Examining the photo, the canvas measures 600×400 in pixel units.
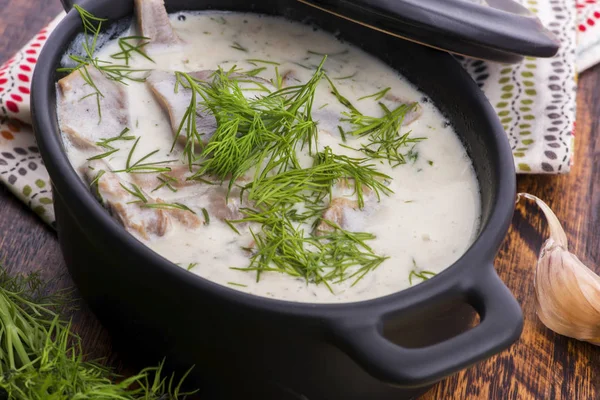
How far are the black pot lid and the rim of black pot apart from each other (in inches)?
5.2

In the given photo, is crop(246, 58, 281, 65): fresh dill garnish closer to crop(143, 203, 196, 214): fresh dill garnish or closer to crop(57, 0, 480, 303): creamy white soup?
crop(57, 0, 480, 303): creamy white soup

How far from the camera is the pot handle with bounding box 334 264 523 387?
124 cm

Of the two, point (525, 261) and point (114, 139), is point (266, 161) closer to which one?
point (114, 139)

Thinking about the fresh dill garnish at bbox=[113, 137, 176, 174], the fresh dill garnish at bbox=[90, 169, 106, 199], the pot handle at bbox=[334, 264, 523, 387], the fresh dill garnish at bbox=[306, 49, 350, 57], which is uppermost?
the fresh dill garnish at bbox=[90, 169, 106, 199]

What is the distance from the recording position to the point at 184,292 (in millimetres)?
1299

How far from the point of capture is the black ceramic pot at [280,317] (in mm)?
1272

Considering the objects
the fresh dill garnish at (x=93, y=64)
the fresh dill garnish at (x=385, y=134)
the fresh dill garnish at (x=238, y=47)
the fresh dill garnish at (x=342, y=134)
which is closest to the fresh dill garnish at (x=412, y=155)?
the fresh dill garnish at (x=385, y=134)

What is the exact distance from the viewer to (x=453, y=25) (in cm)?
169

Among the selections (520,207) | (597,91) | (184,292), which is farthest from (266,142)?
(597,91)

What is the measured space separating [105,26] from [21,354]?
795mm

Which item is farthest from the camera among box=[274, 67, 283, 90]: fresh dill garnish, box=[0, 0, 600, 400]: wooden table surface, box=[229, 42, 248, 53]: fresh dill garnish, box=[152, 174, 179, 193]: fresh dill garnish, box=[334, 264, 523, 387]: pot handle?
box=[229, 42, 248, 53]: fresh dill garnish

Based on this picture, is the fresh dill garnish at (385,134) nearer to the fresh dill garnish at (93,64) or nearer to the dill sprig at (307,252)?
the dill sprig at (307,252)

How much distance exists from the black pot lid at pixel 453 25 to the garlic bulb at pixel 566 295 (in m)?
0.43

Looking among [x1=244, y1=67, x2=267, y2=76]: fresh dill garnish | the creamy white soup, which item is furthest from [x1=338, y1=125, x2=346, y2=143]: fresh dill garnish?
[x1=244, y1=67, x2=267, y2=76]: fresh dill garnish
